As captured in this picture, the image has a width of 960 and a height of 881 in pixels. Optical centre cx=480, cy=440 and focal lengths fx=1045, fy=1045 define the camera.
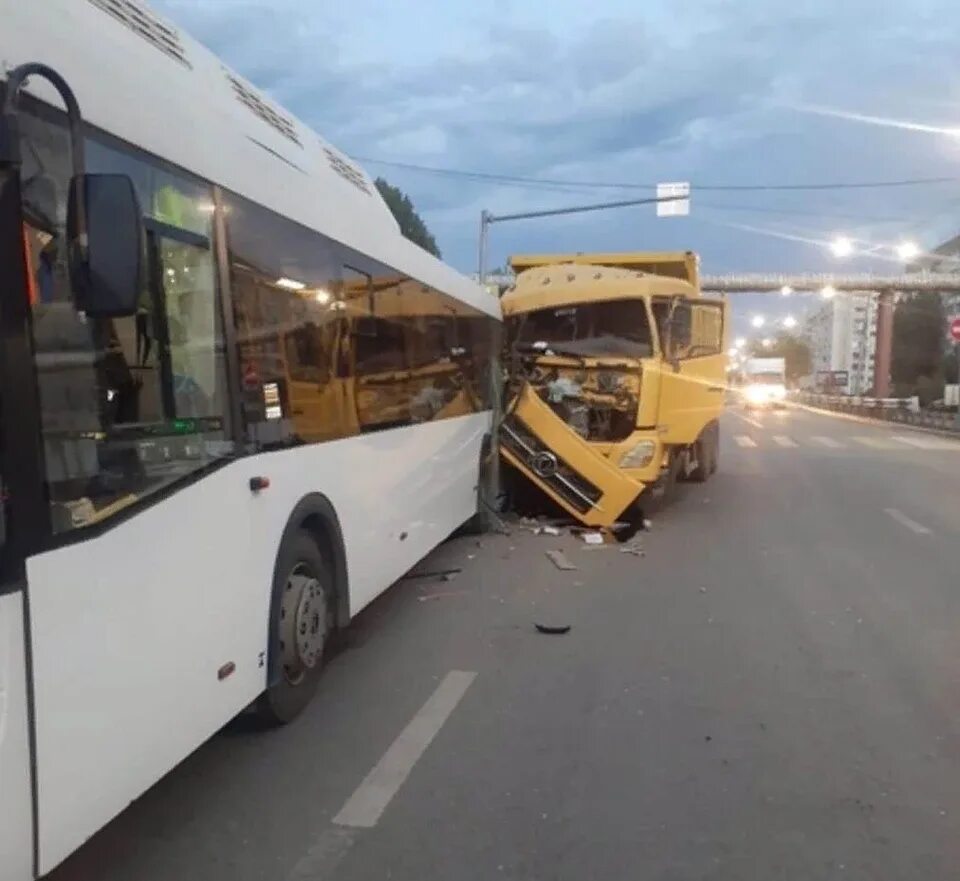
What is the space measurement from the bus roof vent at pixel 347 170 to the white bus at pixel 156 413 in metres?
0.65

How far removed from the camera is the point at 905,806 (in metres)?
4.53

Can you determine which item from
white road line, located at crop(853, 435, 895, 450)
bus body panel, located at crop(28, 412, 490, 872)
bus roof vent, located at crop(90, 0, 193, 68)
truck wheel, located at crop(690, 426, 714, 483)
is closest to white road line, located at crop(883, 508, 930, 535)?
truck wheel, located at crop(690, 426, 714, 483)

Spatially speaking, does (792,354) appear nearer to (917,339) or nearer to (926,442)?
(917,339)

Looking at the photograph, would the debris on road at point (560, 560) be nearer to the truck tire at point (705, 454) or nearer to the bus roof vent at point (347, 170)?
the bus roof vent at point (347, 170)

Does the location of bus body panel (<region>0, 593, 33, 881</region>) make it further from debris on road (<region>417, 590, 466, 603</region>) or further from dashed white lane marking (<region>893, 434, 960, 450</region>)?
dashed white lane marking (<region>893, 434, 960, 450</region>)

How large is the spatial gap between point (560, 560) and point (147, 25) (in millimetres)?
6792

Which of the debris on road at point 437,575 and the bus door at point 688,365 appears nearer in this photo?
the debris on road at point 437,575

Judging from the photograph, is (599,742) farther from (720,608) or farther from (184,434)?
(720,608)

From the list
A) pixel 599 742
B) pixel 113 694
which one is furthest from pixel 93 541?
pixel 599 742

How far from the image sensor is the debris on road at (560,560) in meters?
10.1

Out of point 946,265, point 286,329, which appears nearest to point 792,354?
point 946,265

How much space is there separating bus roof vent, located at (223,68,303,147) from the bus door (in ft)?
21.8

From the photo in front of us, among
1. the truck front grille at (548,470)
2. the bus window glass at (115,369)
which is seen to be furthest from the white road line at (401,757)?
the truck front grille at (548,470)

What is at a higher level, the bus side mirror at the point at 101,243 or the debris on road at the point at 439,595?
the bus side mirror at the point at 101,243
